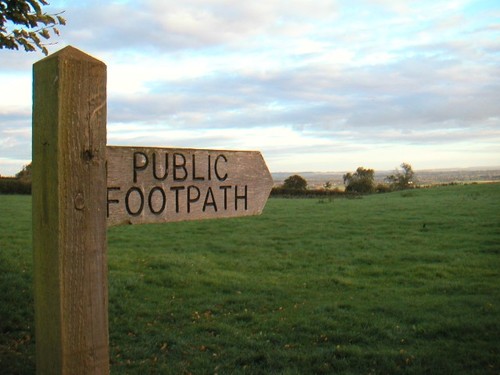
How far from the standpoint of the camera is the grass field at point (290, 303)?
645 centimetres

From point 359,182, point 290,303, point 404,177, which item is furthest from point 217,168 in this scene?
point 404,177

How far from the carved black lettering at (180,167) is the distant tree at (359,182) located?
156 ft

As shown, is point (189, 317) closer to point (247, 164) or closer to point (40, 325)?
point (247, 164)

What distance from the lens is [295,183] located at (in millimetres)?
46750

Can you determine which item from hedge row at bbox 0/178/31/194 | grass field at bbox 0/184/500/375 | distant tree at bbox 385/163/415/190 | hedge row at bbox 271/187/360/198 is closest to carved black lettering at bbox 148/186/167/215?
grass field at bbox 0/184/500/375

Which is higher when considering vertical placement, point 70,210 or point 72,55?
point 72,55

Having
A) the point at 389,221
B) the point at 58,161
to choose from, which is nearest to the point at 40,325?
the point at 58,161

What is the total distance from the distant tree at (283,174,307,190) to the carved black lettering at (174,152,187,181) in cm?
4249


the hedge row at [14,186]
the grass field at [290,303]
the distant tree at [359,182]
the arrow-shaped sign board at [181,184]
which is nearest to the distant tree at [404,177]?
the distant tree at [359,182]

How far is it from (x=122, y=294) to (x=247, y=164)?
21.4ft

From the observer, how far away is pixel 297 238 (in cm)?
1688

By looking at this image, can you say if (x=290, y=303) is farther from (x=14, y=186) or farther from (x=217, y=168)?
(x=14, y=186)

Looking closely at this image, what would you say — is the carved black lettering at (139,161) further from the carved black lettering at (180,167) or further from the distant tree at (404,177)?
the distant tree at (404,177)

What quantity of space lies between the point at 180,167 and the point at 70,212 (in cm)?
80
